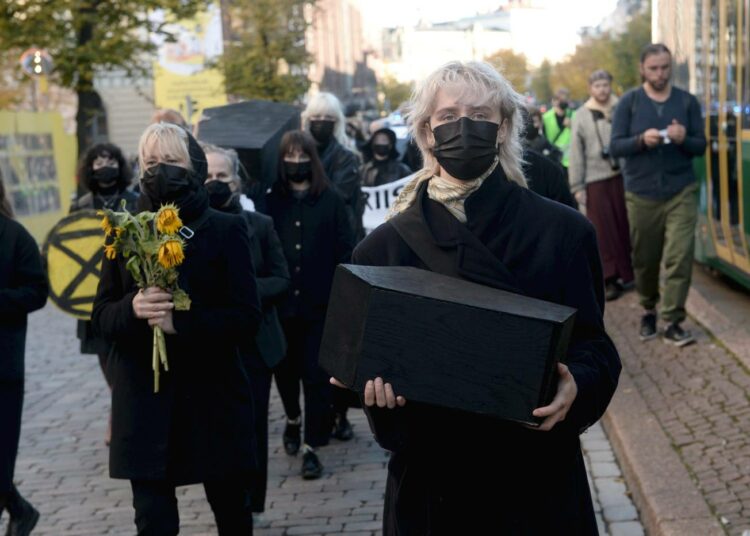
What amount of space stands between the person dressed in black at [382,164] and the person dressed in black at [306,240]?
9.53ft

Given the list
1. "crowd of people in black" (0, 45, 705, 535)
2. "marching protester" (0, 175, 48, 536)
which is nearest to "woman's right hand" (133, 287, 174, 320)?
"crowd of people in black" (0, 45, 705, 535)

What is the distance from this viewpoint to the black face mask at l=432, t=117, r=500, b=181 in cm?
296

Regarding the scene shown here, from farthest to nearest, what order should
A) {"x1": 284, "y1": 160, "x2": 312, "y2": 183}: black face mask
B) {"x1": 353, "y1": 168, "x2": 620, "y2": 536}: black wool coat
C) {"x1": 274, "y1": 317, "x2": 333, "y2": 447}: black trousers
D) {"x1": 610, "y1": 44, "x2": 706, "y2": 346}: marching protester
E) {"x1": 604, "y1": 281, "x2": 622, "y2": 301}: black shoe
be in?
{"x1": 604, "y1": 281, "x2": 622, "y2": 301}: black shoe < {"x1": 610, "y1": 44, "x2": 706, "y2": 346}: marching protester < {"x1": 284, "y1": 160, "x2": 312, "y2": 183}: black face mask < {"x1": 274, "y1": 317, "x2": 333, "y2": 447}: black trousers < {"x1": 353, "y1": 168, "x2": 620, "y2": 536}: black wool coat

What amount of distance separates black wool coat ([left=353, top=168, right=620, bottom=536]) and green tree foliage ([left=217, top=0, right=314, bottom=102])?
865 inches

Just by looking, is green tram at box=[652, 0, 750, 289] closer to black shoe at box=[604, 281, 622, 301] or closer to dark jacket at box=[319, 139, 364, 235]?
black shoe at box=[604, 281, 622, 301]

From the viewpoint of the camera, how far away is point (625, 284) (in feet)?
39.5

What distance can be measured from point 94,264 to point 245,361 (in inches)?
56.2

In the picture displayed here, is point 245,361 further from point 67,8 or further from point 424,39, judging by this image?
point 424,39

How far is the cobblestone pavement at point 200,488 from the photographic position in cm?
620

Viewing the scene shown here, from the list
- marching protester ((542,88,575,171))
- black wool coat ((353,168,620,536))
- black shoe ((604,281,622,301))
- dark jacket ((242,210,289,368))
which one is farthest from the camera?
marching protester ((542,88,575,171))

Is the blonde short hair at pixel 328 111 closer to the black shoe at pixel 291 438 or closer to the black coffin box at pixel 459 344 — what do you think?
the black shoe at pixel 291 438

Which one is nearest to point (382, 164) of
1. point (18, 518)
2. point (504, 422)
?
point (18, 518)

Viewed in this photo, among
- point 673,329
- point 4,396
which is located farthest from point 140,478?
point 673,329

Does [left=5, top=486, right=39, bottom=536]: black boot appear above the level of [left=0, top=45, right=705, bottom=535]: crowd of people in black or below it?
below
